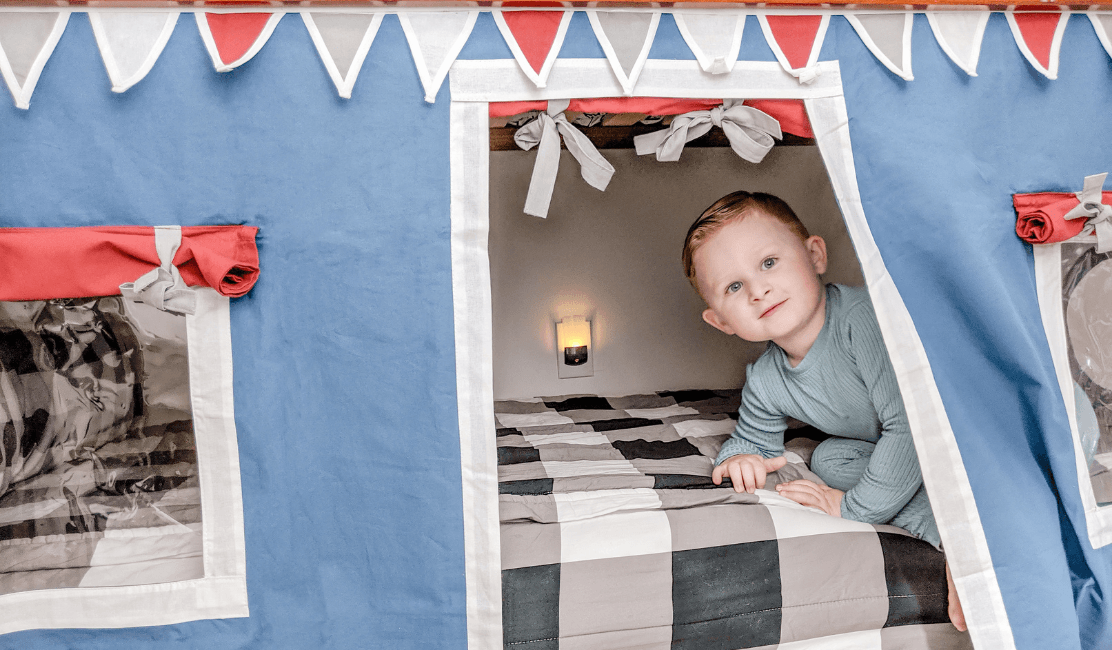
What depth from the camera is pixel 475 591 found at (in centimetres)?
123

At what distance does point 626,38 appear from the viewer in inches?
49.1

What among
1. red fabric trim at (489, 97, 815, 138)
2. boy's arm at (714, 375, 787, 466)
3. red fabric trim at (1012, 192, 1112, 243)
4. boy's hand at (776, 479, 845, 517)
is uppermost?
red fabric trim at (489, 97, 815, 138)

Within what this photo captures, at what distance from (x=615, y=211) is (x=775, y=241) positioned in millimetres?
1072

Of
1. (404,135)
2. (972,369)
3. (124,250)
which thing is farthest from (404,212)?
(972,369)

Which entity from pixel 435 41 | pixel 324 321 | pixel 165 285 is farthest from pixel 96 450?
pixel 435 41

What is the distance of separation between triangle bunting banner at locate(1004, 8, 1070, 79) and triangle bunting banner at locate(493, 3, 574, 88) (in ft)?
3.11

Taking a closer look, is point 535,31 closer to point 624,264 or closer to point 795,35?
point 795,35

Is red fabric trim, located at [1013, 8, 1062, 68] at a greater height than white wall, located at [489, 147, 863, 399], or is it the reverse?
red fabric trim, located at [1013, 8, 1062, 68]

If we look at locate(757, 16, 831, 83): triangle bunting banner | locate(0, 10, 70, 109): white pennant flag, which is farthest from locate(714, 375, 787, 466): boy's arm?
locate(0, 10, 70, 109): white pennant flag

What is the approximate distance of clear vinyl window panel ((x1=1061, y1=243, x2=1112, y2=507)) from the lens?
1.38 meters

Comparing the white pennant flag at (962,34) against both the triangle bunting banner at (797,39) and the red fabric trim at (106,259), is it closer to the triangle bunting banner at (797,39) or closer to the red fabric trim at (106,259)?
the triangle bunting banner at (797,39)

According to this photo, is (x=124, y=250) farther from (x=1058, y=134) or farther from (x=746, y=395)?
(x=1058, y=134)

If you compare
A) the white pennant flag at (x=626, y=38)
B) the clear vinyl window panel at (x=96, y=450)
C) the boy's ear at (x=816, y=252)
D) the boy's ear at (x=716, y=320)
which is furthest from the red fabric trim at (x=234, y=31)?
the boy's ear at (x=816, y=252)

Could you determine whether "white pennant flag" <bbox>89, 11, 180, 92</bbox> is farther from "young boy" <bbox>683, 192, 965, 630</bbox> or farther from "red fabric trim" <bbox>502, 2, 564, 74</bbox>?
"young boy" <bbox>683, 192, 965, 630</bbox>
